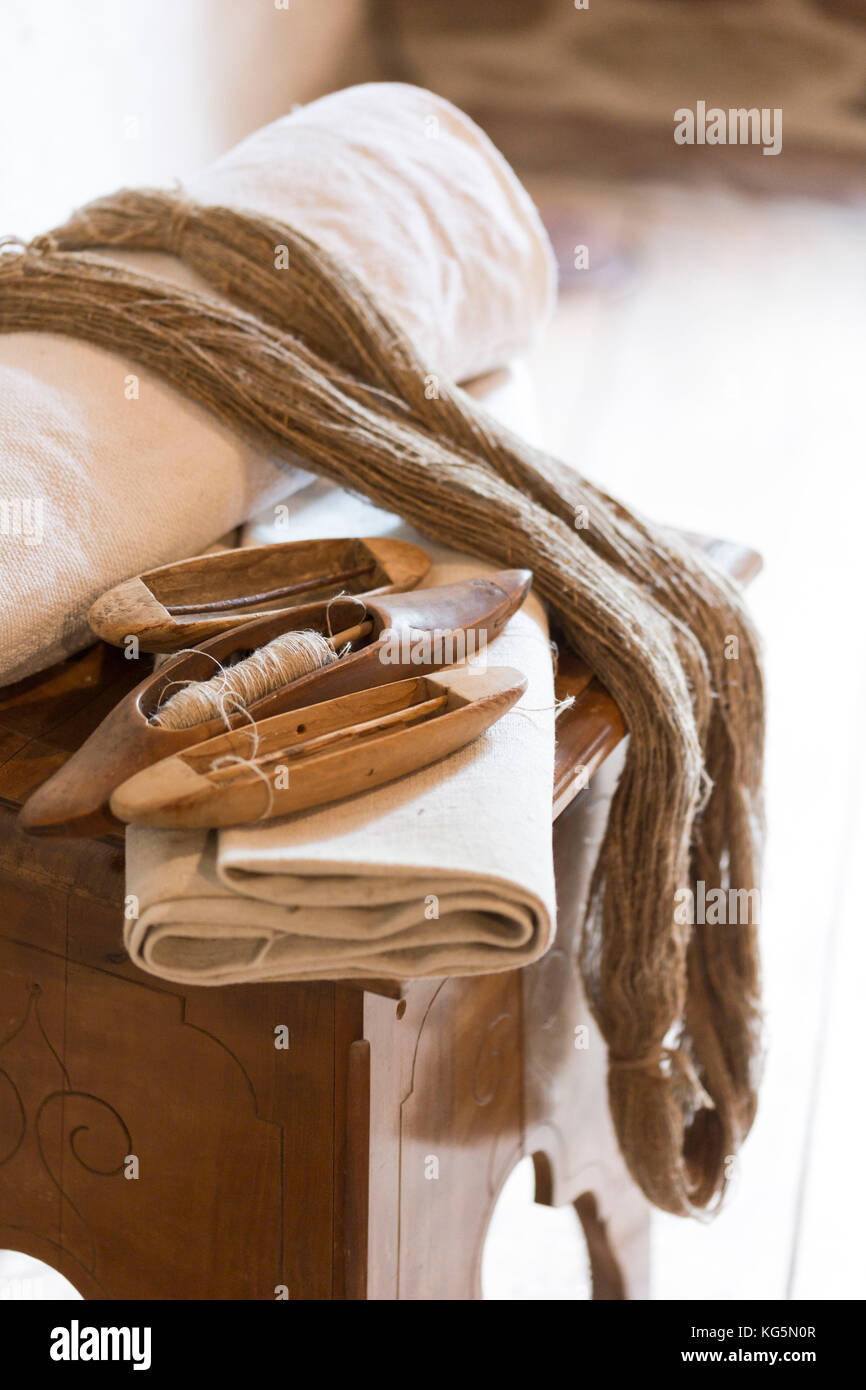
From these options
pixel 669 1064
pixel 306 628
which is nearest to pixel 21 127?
pixel 306 628

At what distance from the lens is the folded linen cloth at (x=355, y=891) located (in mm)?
560

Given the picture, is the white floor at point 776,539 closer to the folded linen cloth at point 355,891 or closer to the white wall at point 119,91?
the folded linen cloth at point 355,891

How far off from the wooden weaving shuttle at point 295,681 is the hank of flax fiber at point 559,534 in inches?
3.0

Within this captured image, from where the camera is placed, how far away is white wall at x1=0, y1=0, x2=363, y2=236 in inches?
59.6

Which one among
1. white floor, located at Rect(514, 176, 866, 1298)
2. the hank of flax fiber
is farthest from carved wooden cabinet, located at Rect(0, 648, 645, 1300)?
white floor, located at Rect(514, 176, 866, 1298)

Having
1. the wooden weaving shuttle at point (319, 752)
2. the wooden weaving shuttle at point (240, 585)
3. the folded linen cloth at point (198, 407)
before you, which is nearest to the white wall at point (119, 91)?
the folded linen cloth at point (198, 407)

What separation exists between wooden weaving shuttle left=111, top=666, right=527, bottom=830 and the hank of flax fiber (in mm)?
148

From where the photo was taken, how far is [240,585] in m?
0.77

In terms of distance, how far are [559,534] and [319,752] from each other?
270 millimetres

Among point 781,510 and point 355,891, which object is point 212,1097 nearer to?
point 355,891

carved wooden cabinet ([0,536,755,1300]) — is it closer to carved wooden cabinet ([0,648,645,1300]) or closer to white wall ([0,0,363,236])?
carved wooden cabinet ([0,648,645,1300])

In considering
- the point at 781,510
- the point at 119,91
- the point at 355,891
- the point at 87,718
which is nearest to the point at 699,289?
the point at 781,510

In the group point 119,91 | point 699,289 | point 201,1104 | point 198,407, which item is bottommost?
point 201,1104

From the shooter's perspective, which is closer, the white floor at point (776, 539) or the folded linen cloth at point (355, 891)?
the folded linen cloth at point (355, 891)
